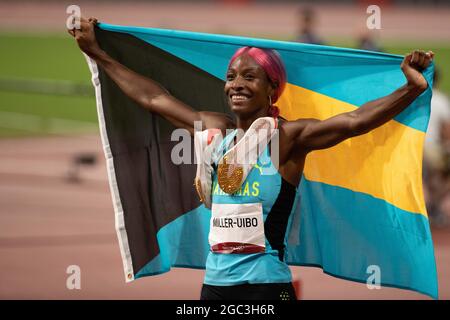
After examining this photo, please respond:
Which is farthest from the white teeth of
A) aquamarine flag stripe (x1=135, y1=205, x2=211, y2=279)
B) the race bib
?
aquamarine flag stripe (x1=135, y1=205, x2=211, y2=279)

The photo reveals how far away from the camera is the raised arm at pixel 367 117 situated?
484cm

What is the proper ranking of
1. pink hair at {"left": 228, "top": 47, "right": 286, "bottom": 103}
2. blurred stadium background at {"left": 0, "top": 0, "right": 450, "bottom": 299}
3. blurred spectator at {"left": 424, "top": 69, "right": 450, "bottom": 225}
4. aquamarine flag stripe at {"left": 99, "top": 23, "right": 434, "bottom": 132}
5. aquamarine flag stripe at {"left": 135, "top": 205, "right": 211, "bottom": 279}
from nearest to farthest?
pink hair at {"left": 228, "top": 47, "right": 286, "bottom": 103}, aquamarine flag stripe at {"left": 99, "top": 23, "right": 434, "bottom": 132}, aquamarine flag stripe at {"left": 135, "top": 205, "right": 211, "bottom": 279}, blurred stadium background at {"left": 0, "top": 0, "right": 450, "bottom": 299}, blurred spectator at {"left": 424, "top": 69, "right": 450, "bottom": 225}

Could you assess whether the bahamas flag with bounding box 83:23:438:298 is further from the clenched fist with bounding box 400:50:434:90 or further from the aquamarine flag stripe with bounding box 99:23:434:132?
the clenched fist with bounding box 400:50:434:90

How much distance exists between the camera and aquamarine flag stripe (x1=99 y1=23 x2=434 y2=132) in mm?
5406

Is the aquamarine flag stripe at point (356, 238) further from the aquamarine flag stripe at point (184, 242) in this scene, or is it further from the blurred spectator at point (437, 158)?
the blurred spectator at point (437, 158)

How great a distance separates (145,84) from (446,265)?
16.1ft

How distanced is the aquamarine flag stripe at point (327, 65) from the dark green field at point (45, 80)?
9949 millimetres

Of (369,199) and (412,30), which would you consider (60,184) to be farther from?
(412,30)

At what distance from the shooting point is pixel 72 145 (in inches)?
684

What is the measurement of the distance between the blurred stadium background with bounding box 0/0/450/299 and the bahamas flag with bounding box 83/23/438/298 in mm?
1476

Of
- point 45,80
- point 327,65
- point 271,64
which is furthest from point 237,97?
point 45,80

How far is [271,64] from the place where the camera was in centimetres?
510

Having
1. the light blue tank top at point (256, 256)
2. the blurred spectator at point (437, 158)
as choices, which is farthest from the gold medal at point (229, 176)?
the blurred spectator at point (437, 158)

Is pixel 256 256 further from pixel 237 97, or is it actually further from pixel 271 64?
pixel 271 64
